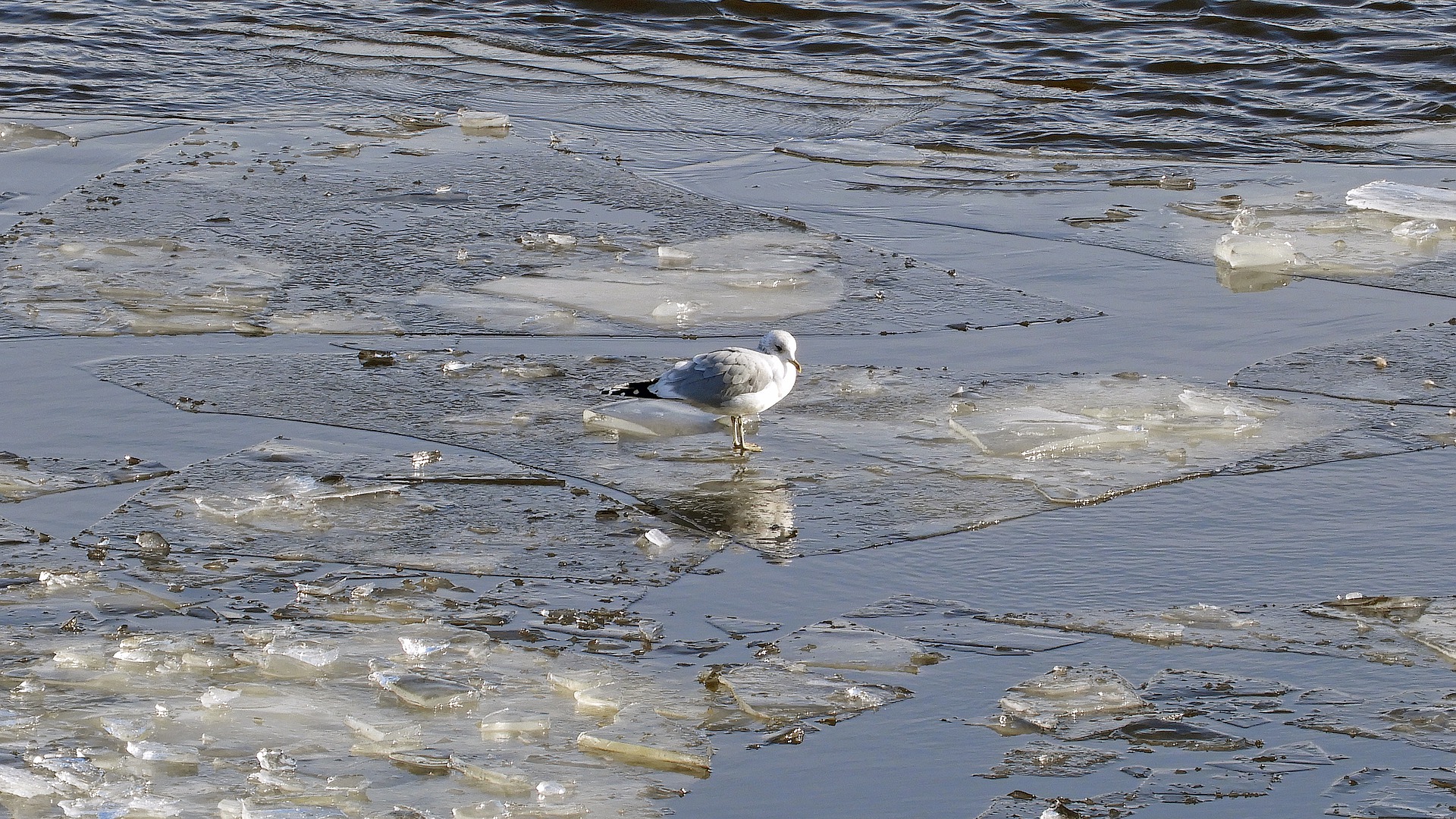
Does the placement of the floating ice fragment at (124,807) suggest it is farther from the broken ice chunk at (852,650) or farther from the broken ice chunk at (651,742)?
the broken ice chunk at (852,650)

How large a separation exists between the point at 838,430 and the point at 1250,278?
252cm

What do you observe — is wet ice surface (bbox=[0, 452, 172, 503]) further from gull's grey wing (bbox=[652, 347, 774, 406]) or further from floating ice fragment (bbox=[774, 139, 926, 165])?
floating ice fragment (bbox=[774, 139, 926, 165])

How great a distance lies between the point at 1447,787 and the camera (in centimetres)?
296

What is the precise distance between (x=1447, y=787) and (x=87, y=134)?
8.28 m

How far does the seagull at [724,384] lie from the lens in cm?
466

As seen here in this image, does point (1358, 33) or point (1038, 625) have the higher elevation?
point (1358, 33)

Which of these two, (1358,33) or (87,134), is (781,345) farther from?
(1358,33)

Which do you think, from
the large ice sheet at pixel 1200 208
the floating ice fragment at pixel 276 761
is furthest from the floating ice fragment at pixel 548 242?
the floating ice fragment at pixel 276 761

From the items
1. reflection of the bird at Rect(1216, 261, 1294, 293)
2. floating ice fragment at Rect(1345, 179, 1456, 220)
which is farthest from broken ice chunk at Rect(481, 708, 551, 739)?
floating ice fragment at Rect(1345, 179, 1456, 220)

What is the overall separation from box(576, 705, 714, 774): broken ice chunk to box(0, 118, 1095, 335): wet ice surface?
2.86m

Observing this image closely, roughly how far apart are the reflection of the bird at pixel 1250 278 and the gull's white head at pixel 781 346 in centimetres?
247

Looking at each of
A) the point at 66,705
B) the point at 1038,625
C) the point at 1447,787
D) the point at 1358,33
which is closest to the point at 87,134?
the point at 66,705

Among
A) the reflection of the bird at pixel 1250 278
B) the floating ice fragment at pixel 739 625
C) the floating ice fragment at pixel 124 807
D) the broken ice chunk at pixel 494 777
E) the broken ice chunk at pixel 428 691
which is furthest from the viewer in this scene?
the reflection of the bird at pixel 1250 278

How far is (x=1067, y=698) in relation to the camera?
3320mm
